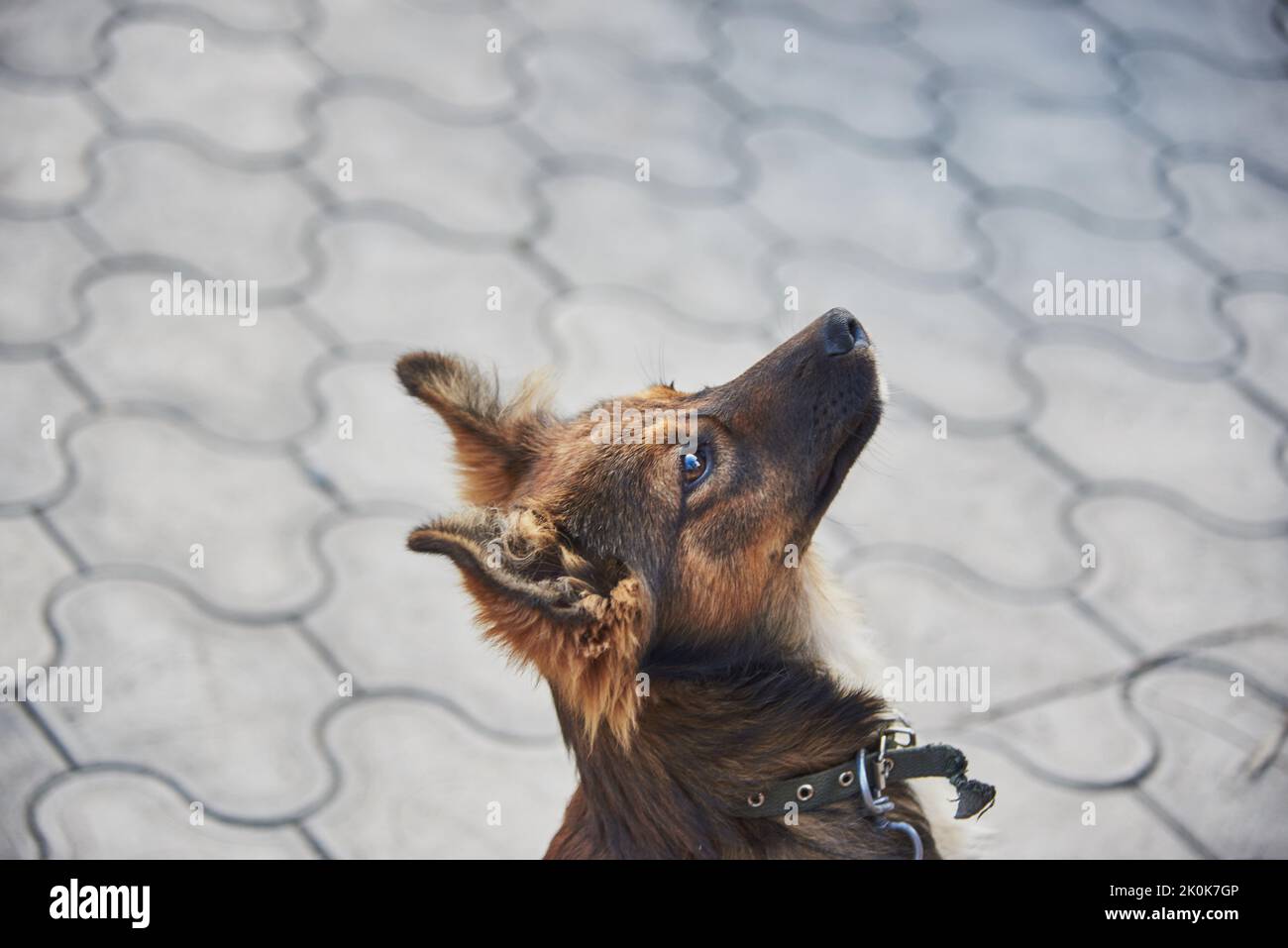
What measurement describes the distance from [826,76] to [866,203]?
3.07ft

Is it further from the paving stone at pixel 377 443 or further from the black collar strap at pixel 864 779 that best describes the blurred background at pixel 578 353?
the black collar strap at pixel 864 779

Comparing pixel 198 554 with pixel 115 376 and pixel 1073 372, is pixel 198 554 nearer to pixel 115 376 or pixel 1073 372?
pixel 115 376

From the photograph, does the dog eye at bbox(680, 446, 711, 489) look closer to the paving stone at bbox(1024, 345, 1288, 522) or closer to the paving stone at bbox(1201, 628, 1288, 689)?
the paving stone at bbox(1201, 628, 1288, 689)

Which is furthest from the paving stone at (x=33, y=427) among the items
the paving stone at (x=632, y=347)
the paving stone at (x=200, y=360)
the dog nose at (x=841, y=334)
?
the dog nose at (x=841, y=334)

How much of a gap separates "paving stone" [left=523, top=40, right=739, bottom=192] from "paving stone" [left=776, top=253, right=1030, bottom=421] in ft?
2.30

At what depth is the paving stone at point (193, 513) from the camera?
452 cm

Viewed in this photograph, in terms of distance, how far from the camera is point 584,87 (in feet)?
21.4

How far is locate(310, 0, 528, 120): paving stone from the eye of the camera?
21.0 ft

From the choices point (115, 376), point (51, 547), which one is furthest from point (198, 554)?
point (115, 376)

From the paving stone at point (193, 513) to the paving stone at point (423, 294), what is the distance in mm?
781

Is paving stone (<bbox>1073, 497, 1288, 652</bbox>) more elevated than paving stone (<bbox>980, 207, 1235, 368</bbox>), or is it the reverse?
paving stone (<bbox>980, 207, 1235, 368</bbox>)

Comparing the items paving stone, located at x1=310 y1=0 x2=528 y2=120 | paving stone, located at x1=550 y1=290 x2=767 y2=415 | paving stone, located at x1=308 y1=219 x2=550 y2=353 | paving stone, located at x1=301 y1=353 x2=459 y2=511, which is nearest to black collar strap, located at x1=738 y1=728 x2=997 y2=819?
paving stone, located at x1=301 y1=353 x2=459 y2=511

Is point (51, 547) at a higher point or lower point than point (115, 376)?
lower
